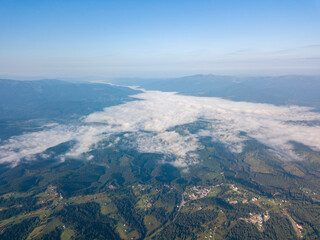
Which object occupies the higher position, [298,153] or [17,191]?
[17,191]

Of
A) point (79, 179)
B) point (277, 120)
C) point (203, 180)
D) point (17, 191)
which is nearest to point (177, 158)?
point (203, 180)

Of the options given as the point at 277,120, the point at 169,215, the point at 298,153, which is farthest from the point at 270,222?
the point at 277,120

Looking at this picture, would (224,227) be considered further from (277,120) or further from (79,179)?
(277,120)

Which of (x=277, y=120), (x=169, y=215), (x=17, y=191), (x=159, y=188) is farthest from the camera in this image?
(x=277, y=120)

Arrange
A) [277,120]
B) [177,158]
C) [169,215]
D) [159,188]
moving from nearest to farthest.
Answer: [169,215] → [159,188] → [177,158] → [277,120]

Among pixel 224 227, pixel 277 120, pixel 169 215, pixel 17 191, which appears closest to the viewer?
pixel 224 227

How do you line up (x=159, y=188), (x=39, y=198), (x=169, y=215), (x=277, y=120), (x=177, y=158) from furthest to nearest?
(x=277, y=120), (x=177, y=158), (x=159, y=188), (x=39, y=198), (x=169, y=215)

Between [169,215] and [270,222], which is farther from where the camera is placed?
[169,215]

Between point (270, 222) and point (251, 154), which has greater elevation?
point (270, 222)

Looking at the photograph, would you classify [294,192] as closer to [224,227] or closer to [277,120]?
[224,227]
